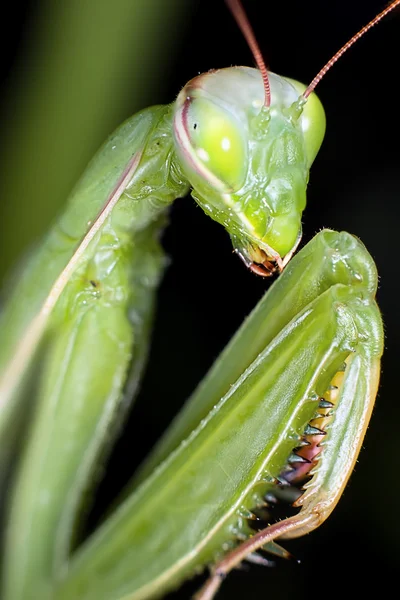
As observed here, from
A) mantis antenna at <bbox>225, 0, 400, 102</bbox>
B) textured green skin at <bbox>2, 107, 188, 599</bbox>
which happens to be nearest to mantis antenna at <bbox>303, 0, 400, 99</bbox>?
mantis antenna at <bbox>225, 0, 400, 102</bbox>

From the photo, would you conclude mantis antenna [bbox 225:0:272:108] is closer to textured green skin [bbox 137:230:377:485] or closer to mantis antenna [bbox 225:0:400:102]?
mantis antenna [bbox 225:0:400:102]

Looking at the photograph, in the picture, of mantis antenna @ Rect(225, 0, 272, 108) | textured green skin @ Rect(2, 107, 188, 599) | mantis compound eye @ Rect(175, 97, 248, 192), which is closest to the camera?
mantis antenna @ Rect(225, 0, 272, 108)

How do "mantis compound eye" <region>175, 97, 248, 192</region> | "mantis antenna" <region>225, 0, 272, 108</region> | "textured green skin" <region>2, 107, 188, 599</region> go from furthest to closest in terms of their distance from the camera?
"textured green skin" <region>2, 107, 188, 599</region>, "mantis compound eye" <region>175, 97, 248, 192</region>, "mantis antenna" <region>225, 0, 272, 108</region>

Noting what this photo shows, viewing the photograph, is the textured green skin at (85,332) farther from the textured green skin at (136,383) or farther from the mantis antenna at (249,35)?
the mantis antenna at (249,35)

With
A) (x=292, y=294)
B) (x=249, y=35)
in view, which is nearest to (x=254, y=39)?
(x=249, y=35)

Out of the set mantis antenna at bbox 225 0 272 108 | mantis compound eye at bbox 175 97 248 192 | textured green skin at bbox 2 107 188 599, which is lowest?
textured green skin at bbox 2 107 188 599

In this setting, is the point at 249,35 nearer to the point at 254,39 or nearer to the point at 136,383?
the point at 254,39

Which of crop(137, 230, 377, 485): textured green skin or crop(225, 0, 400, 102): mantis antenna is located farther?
crop(137, 230, 377, 485): textured green skin

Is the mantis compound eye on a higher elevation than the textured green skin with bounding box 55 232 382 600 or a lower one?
higher
